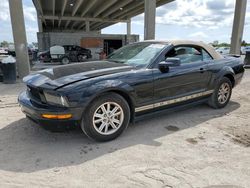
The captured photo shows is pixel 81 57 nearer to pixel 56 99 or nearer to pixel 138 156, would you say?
pixel 56 99

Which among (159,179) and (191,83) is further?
(191,83)

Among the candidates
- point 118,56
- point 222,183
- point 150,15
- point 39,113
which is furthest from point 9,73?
point 150,15

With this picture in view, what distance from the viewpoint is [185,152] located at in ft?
9.65

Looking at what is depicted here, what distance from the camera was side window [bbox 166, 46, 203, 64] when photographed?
397 centimetres

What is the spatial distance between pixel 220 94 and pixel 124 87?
258 cm

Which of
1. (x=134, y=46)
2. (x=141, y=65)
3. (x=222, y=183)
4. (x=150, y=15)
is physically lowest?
(x=222, y=183)

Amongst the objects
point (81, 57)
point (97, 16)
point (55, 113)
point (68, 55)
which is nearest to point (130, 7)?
point (97, 16)

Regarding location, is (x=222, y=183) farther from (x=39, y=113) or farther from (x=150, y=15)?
(x=150, y=15)

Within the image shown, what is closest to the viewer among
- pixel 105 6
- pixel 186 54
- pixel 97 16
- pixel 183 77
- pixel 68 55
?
pixel 183 77

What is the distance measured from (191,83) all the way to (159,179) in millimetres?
2230

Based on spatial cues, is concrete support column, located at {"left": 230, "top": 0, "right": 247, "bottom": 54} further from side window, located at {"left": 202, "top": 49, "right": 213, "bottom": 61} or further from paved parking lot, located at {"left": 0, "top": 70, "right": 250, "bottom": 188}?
paved parking lot, located at {"left": 0, "top": 70, "right": 250, "bottom": 188}

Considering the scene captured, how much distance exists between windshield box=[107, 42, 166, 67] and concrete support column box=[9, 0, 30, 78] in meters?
6.07

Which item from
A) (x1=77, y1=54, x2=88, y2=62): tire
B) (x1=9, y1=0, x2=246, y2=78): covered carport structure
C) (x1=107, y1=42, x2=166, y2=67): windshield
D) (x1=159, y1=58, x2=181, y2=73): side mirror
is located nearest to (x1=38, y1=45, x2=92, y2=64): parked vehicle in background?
(x1=77, y1=54, x2=88, y2=62): tire

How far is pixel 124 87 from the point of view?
322cm
